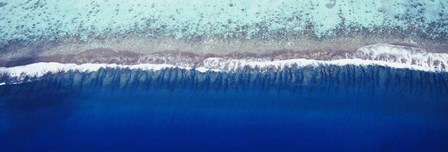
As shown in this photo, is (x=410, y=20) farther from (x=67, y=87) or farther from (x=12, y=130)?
(x=12, y=130)

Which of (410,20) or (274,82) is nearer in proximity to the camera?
(274,82)

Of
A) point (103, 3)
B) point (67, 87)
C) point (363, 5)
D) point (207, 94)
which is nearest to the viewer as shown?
point (207, 94)

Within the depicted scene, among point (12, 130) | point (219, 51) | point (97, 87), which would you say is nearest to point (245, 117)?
point (219, 51)

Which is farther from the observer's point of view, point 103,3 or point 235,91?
point 103,3

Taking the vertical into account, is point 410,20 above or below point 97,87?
above

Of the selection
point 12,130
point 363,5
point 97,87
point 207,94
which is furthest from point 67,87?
point 363,5

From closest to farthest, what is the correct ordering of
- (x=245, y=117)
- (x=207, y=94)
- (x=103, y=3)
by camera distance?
(x=245, y=117) < (x=207, y=94) < (x=103, y=3)

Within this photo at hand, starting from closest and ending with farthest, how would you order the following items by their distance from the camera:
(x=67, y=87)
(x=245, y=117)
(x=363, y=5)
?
(x=245, y=117)
(x=67, y=87)
(x=363, y=5)

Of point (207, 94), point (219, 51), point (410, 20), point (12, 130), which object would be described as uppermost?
point (410, 20)

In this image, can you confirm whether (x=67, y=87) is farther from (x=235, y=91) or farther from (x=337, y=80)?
(x=337, y=80)
